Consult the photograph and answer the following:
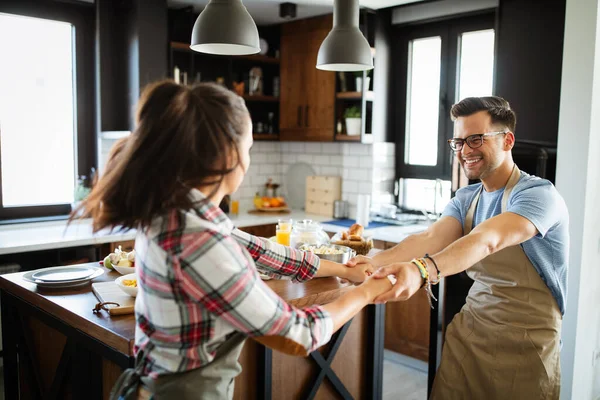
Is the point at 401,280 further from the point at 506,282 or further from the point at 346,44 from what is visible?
the point at 346,44

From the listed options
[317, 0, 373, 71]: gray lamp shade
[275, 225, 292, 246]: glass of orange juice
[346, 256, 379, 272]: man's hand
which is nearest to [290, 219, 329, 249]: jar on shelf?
[275, 225, 292, 246]: glass of orange juice

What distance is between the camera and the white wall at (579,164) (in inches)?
108

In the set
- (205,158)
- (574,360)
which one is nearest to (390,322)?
(574,360)

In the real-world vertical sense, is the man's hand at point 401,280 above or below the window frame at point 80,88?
below

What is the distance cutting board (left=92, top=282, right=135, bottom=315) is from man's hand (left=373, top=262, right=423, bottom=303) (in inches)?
32.9

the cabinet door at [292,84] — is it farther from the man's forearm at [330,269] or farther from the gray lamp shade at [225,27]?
the man's forearm at [330,269]

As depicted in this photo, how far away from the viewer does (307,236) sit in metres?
2.62

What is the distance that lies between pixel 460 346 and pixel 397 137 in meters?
2.89

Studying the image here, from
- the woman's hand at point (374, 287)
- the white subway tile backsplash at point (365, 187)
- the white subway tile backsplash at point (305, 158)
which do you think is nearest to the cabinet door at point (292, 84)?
the white subway tile backsplash at point (305, 158)

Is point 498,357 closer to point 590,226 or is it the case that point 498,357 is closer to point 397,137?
point 590,226

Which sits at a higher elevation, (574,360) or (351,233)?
(351,233)

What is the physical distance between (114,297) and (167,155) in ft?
3.41

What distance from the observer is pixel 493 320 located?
224cm

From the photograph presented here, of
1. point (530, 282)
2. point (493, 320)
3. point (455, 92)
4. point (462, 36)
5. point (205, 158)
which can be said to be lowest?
point (493, 320)
